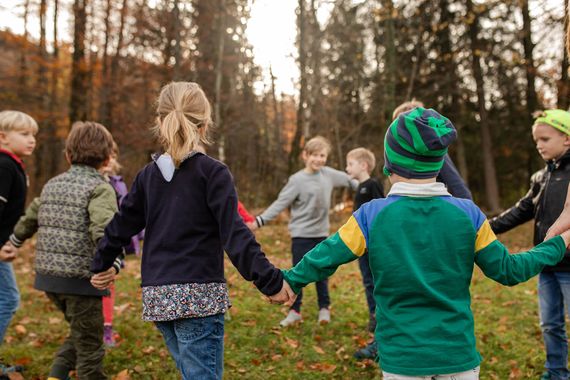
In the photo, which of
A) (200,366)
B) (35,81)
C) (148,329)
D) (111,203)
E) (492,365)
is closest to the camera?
(200,366)

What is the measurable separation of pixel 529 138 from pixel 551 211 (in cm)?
1801

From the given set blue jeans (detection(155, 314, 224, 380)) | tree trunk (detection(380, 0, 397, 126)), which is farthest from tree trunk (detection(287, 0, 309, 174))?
blue jeans (detection(155, 314, 224, 380))

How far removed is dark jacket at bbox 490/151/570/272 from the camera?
4102mm

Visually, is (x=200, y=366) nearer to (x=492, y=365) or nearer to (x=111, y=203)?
(x=111, y=203)

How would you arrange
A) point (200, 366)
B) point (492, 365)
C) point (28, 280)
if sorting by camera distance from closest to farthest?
point (200, 366)
point (492, 365)
point (28, 280)

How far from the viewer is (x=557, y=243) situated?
2691 millimetres

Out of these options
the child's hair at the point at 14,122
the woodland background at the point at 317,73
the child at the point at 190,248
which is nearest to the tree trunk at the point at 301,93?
the woodland background at the point at 317,73

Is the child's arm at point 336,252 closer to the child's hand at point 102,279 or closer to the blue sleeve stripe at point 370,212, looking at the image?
the blue sleeve stripe at point 370,212

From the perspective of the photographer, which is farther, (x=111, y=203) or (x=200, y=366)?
(x=111, y=203)

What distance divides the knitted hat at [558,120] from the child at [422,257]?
1.94 m

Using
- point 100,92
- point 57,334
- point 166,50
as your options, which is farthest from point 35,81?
point 57,334

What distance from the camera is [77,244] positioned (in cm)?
398

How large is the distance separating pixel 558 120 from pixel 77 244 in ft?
12.5

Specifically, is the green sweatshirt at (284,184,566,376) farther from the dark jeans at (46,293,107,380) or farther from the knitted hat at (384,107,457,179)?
the dark jeans at (46,293,107,380)
